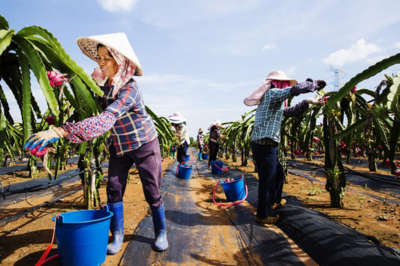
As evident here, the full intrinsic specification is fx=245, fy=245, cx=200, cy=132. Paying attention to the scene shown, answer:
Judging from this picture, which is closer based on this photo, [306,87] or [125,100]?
[125,100]

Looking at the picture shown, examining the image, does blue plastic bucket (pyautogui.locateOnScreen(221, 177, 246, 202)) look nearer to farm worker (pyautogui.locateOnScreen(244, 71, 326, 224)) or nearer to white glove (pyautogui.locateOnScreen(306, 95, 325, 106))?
farm worker (pyautogui.locateOnScreen(244, 71, 326, 224))

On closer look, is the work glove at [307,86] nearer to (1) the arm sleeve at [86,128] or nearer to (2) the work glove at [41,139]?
(1) the arm sleeve at [86,128]

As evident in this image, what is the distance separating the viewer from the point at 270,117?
264cm

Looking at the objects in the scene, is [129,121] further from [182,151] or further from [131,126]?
[182,151]

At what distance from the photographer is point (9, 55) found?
5.24ft

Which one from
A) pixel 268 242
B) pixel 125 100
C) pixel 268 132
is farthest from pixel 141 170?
pixel 268 132

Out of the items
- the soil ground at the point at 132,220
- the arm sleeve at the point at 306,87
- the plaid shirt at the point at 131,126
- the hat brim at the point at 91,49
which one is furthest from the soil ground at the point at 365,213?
the hat brim at the point at 91,49

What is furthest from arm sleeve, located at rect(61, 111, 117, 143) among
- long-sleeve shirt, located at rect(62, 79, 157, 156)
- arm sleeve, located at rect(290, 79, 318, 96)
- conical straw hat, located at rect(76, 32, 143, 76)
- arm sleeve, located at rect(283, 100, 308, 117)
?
arm sleeve, located at rect(283, 100, 308, 117)

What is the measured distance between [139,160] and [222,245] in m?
1.06

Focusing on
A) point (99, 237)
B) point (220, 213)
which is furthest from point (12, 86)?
point (220, 213)

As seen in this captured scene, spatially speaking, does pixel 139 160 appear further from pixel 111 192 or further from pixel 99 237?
pixel 99 237

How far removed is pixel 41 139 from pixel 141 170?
878 millimetres

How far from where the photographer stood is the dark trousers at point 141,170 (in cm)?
192

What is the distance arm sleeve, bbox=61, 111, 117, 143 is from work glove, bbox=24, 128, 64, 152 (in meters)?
0.06
